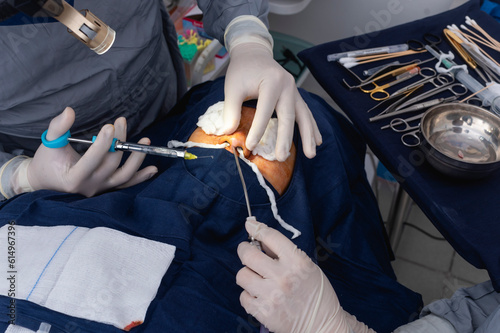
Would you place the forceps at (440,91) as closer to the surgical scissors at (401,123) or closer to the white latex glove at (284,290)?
the surgical scissors at (401,123)

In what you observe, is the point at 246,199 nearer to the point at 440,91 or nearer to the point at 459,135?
the point at 459,135

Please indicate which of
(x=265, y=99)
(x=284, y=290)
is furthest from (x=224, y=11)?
(x=284, y=290)

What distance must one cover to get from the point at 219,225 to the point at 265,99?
0.37m

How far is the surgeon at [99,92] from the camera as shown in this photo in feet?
3.32

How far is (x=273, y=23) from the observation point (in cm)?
256

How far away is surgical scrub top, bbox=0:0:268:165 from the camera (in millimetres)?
1021

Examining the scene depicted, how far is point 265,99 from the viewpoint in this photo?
1.06m

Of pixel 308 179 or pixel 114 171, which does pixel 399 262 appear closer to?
pixel 308 179

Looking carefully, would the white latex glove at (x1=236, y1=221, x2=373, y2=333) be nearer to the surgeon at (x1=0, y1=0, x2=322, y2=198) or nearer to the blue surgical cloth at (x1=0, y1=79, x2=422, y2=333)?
the blue surgical cloth at (x1=0, y1=79, x2=422, y2=333)

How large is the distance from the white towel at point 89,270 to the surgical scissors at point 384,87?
2.98 feet

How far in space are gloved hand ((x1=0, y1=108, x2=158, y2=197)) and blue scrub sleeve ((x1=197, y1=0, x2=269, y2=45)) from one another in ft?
1.86

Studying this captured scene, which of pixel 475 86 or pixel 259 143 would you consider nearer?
pixel 259 143

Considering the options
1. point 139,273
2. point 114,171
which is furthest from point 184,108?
point 139,273

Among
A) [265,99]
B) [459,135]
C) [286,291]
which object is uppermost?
[265,99]
